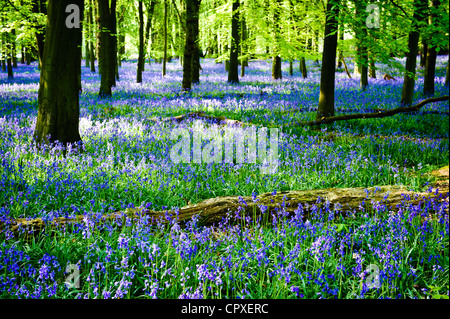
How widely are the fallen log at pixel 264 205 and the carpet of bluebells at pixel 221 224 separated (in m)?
0.09

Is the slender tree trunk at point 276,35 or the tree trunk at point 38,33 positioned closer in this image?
the tree trunk at point 38,33

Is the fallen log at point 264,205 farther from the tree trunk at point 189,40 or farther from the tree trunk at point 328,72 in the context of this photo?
the tree trunk at point 189,40

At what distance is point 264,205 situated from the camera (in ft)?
11.4

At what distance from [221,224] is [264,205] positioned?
1.70 feet

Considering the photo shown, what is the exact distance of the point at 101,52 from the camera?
47.1 ft

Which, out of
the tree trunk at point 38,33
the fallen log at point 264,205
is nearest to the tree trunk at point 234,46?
the tree trunk at point 38,33

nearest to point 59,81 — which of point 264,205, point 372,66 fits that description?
point 264,205

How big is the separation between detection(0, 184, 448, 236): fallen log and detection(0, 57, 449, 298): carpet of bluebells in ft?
0.30

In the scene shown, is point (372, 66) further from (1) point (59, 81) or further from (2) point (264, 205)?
(1) point (59, 81)

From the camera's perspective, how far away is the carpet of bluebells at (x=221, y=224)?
A: 2.52m

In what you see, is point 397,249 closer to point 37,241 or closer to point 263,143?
point 37,241

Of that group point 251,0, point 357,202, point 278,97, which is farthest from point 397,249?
point 251,0

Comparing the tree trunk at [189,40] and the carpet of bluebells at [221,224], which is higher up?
the tree trunk at [189,40]

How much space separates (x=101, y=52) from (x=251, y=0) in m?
8.53
